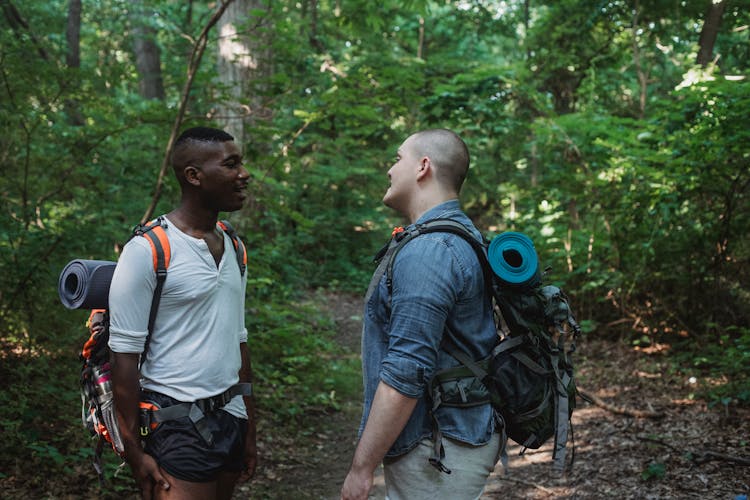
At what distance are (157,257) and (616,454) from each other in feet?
15.8

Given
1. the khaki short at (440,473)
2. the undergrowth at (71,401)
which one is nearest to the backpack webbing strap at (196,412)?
the undergrowth at (71,401)

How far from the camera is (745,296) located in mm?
7723

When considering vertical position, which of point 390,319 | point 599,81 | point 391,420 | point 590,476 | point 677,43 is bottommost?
point 590,476

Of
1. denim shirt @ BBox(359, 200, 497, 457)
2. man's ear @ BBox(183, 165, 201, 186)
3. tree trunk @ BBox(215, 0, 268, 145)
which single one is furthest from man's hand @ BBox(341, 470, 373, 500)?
tree trunk @ BBox(215, 0, 268, 145)

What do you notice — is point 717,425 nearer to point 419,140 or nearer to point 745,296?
point 745,296

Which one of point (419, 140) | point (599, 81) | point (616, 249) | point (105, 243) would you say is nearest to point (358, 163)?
point (599, 81)

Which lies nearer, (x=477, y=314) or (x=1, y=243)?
(x=477, y=314)

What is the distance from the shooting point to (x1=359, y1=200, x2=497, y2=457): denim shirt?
2062 millimetres

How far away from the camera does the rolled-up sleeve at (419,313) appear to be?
2.06 m

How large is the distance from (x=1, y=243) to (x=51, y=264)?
49cm

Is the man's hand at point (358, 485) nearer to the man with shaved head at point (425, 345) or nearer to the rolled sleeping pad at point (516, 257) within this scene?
the man with shaved head at point (425, 345)

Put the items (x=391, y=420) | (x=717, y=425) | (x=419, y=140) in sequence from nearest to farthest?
(x=391, y=420) < (x=419, y=140) < (x=717, y=425)

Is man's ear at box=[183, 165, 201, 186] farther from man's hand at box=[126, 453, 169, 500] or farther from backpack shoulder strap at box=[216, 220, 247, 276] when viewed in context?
man's hand at box=[126, 453, 169, 500]

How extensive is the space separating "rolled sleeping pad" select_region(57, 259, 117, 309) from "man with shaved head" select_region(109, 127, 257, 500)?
0.10 meters
